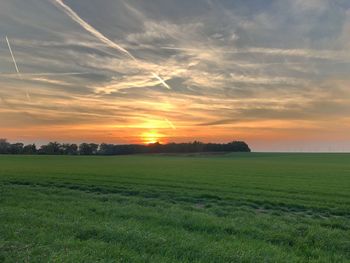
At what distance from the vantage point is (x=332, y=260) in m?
9.66

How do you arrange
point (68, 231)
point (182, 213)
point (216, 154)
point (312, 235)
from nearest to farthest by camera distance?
point (68, 231)
point (312, 235)
point (182, 213)
point (216, 154)

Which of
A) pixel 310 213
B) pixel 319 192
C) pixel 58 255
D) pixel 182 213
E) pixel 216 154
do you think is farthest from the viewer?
pixel 216 154

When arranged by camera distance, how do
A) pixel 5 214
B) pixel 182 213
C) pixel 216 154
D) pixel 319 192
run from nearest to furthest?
1. pixel 5 214
2. pixel 182 213
3. pixel 319 192
4. pixel 216 154

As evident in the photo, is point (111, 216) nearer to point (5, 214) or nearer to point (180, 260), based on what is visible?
point (5, 214)

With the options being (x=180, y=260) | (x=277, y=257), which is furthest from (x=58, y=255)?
(x=277, y=257)

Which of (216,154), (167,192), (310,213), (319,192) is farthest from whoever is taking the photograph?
(216,154)

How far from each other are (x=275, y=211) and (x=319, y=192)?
34.0ft

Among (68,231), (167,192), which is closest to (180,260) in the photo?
(68,231)

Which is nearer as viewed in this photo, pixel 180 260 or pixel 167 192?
pixel 180 260

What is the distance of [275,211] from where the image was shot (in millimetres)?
19188

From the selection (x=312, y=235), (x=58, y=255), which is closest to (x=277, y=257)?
(x=312, y=235)

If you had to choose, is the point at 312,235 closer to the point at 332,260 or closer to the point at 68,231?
the point at 332,260

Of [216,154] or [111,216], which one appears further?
[216,154]

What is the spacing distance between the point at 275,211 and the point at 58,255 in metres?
13.4
